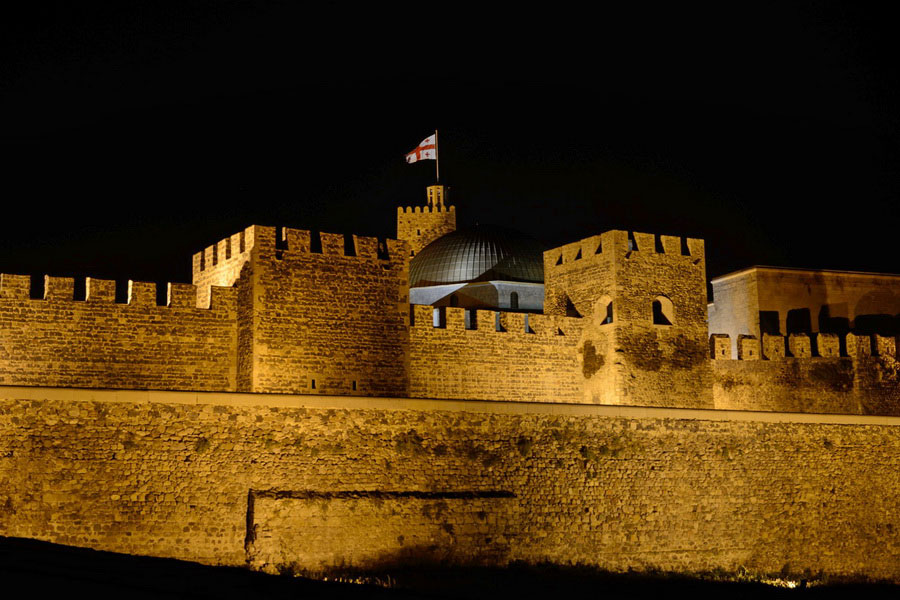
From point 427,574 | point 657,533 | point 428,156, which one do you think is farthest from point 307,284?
point 428,156

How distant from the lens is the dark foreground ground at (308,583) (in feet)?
35.1

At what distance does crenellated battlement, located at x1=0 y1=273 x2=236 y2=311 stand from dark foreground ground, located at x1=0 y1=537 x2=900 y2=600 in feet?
22.0

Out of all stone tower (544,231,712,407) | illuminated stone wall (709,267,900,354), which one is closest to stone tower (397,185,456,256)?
illuminated stone wall (709,267,900,354)

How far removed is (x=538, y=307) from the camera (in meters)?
30.1

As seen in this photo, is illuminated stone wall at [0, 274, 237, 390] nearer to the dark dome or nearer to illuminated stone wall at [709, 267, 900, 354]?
the dark dome

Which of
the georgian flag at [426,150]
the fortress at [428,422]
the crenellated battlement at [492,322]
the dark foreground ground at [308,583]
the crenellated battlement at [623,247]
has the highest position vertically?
the georgian flag at [426,150]

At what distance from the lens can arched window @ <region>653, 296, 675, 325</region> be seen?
24484 millimetres

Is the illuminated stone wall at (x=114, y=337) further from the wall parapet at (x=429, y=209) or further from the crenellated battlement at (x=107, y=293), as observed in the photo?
the wall parapet at (x=429, y=209)

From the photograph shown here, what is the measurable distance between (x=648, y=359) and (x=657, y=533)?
5192 mm

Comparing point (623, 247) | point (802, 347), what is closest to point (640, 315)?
point (623, 247)

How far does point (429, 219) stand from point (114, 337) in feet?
61.3

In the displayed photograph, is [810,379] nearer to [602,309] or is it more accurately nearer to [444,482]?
[602,309]

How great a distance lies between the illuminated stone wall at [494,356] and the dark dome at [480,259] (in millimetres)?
6019

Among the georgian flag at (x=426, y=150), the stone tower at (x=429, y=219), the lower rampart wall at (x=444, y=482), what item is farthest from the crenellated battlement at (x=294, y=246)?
the stone tower at (x=429, y=219)
